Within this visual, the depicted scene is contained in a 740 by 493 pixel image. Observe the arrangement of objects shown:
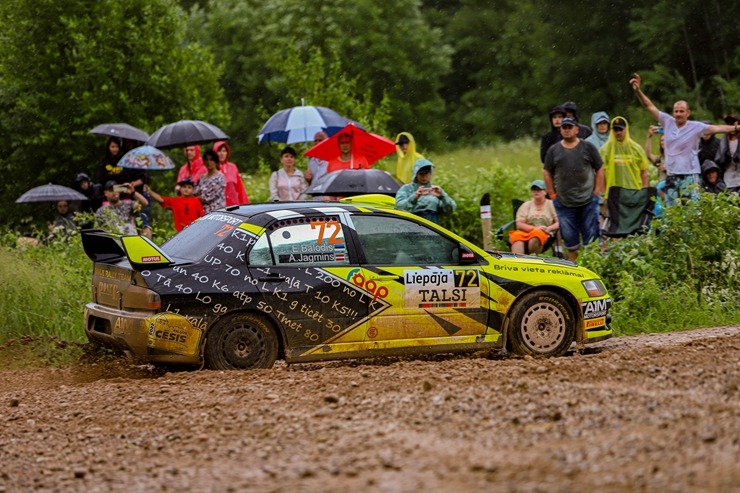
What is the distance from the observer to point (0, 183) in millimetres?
30094

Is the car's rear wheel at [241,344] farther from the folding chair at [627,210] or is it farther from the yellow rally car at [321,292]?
the folding chair at [627,210]

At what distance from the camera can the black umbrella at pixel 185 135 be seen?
63.3 feet

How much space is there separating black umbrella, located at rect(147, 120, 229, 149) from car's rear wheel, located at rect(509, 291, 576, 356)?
817 cm

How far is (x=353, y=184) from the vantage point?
16.6m

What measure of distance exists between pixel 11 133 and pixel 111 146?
10.7 metres

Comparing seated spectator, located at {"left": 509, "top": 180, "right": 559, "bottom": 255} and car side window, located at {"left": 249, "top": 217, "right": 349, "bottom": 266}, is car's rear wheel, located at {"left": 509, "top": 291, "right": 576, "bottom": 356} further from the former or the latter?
seated spectator, located at {"left": 509, "top": 180, "right": 559, "bottom": 255}

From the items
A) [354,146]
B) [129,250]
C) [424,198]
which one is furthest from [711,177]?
[129,250]

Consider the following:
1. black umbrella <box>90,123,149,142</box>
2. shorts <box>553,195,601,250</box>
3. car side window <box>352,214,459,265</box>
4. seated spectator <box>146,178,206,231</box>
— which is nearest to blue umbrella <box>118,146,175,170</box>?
seated spectator <box>146,178,206,231</box>

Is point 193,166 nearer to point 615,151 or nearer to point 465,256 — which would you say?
point 615,151

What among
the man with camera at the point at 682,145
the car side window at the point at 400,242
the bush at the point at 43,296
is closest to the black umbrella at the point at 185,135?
the bush at the point at 43,296

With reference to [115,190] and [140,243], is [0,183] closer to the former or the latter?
[115,190]

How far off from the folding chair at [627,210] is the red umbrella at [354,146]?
3.35 meters

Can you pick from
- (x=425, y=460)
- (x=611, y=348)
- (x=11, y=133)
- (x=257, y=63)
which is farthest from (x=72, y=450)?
(x=257, y=63)

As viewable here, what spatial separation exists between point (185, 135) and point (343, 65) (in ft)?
130
